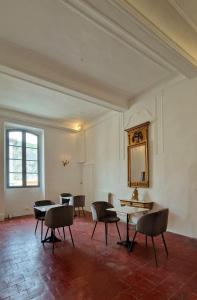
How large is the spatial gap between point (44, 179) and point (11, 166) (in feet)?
3.98

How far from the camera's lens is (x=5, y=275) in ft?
9.04

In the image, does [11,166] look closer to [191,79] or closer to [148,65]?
[148,65]

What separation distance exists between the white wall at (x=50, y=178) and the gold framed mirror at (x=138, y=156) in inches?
121

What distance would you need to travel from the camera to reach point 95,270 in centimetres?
286

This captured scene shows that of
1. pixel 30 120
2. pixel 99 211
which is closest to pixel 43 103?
pixel 30 120

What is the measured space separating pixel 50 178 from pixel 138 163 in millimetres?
3576

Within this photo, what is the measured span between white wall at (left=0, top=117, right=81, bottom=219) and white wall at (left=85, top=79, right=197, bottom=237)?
8.02 ft

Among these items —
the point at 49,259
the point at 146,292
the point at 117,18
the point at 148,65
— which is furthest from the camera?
the point at 148,65

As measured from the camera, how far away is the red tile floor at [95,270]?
7.58ft

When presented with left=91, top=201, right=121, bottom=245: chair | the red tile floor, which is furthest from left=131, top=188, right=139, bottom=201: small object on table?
the red tile floor

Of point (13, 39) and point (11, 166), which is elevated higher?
point (13, 39)

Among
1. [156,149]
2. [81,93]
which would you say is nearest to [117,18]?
[81,93]

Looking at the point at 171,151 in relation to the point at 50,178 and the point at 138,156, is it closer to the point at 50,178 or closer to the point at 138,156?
the point at 138,156

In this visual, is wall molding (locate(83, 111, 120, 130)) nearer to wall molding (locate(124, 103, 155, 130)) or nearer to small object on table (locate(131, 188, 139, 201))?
wall molding (locate(124, 103, 155, 130))
